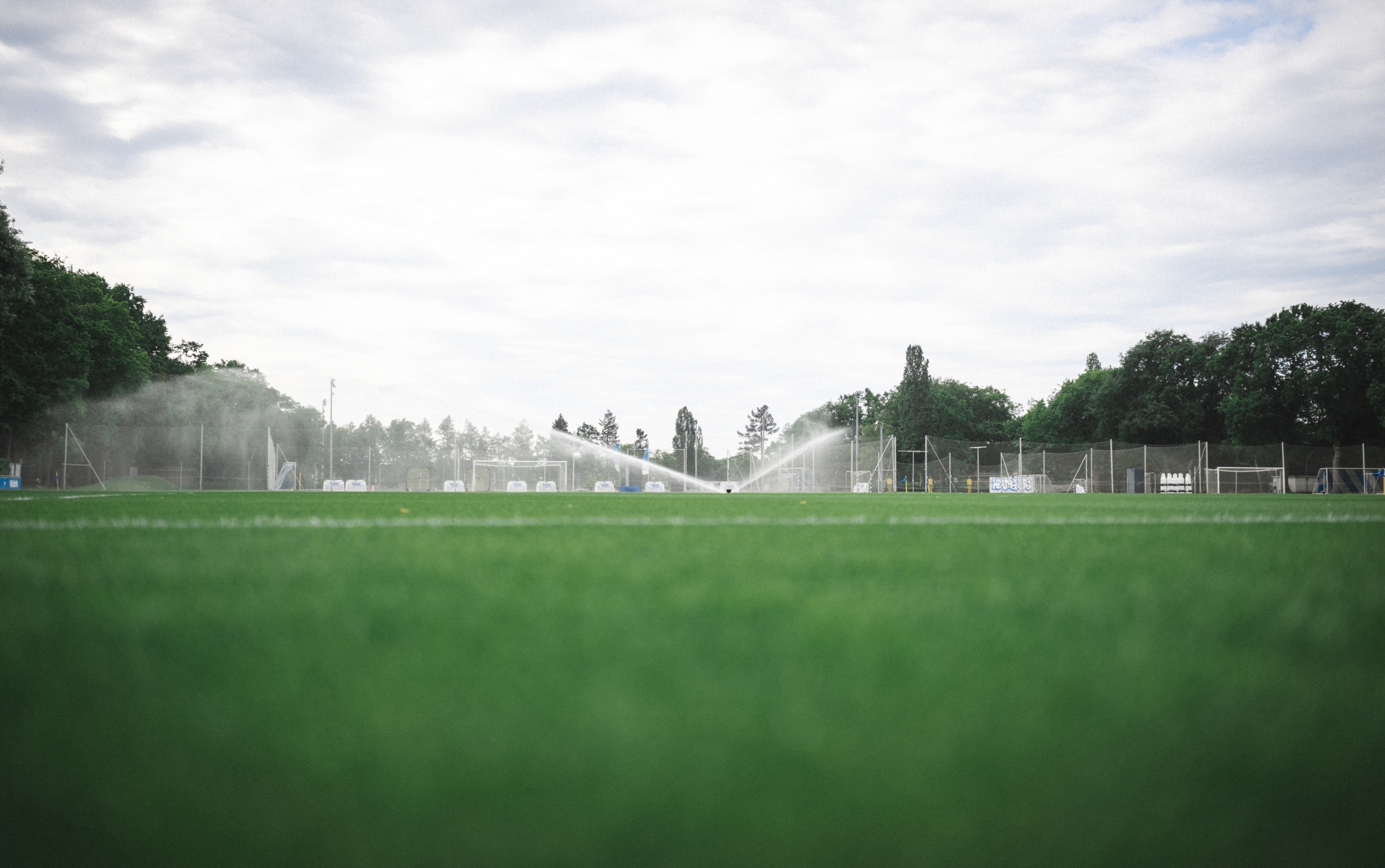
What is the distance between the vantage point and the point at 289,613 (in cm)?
172

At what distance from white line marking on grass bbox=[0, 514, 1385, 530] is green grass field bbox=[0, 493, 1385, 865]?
2.78 meters

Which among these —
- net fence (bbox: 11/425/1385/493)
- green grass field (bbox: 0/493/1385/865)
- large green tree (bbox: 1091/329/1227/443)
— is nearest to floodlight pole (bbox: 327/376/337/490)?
net fence (bbox: 11/425/1385/493)

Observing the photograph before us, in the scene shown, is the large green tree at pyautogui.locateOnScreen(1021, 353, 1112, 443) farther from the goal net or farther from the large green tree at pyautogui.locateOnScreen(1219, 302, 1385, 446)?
the goal net

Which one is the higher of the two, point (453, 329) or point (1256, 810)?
point (453, 329)

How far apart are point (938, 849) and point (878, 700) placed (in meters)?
0.37

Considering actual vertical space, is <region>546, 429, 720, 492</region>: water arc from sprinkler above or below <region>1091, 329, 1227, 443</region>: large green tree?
below

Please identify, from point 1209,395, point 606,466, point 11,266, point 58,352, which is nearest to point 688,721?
point 11,266

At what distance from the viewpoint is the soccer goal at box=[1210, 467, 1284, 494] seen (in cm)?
3681

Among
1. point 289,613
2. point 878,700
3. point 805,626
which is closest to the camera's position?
point 878,700

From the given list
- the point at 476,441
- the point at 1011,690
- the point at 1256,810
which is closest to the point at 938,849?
the point at 1256,810

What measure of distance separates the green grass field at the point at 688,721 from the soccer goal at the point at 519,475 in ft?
127

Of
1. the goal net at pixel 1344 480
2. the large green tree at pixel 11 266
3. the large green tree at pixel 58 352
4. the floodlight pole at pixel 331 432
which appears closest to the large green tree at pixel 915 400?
the goal net at pixel 1344 480

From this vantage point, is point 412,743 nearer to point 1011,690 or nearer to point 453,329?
point 1011,690

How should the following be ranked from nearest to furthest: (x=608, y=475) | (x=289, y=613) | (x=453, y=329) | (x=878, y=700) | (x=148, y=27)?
(x=878, y=700) < (x=289, y=613) < (x=148, y=27) < (x=608, y=475) < (x=453, y=329)
